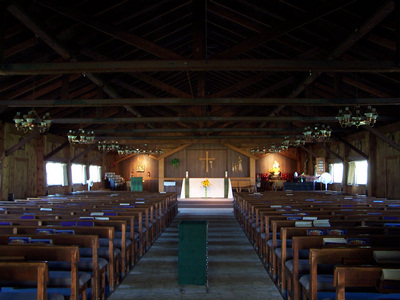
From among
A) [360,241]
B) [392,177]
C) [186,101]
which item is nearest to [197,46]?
[186,101]

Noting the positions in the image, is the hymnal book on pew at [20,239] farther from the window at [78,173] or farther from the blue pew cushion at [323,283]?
the window at [78,173]

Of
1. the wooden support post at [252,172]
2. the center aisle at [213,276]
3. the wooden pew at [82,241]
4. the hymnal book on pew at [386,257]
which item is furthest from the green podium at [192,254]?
the wooden support post at [252,172]

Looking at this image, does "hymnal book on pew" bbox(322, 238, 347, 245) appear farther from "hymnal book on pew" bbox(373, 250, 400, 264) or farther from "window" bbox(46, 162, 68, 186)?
"window" bbox(46, 162, 68, 186)

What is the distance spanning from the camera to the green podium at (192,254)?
4.55 metres

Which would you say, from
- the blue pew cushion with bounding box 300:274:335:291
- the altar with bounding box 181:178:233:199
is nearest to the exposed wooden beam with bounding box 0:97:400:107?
the blue pew cushion with bounding box 300:274:335:291

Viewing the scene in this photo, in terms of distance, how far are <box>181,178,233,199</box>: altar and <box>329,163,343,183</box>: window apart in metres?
5.70

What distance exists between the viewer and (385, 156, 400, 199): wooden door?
457 inches

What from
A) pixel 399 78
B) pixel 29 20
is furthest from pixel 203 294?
pixel 399 78

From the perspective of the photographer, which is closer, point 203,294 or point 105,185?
point 203,294

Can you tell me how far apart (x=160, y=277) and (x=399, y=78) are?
25.7 ft

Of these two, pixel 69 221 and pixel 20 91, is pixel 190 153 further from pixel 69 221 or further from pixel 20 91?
pixel 69 221

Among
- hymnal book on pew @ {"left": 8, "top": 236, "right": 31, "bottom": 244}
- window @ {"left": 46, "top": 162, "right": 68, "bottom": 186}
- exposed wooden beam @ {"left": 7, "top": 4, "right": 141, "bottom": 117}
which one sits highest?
exposed wooden beam @ {"left": 7, "top": 4, "right": 141, "bottom": 117}

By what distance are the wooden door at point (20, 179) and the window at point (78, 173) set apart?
4746 mm

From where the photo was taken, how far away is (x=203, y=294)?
4.33m
